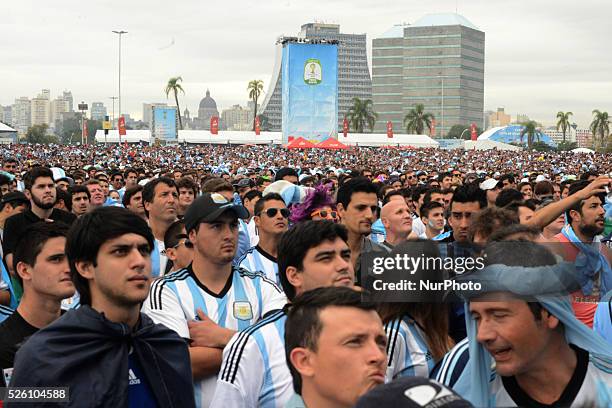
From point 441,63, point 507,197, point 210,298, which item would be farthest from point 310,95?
point 441,63

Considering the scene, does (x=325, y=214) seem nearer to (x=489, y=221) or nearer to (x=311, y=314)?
(x=489, y=221)

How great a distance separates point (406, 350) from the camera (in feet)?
13.1

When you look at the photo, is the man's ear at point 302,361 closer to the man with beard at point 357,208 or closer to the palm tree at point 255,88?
the man with beard at point 357,208

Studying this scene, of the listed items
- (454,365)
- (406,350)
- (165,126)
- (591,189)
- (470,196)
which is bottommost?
(406,350)

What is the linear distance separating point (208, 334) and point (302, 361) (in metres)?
1.54

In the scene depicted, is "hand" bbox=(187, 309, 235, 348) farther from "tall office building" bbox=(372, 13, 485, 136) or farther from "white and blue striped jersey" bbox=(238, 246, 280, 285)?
"tall office building" bbox=(372, 13, 485, 136)

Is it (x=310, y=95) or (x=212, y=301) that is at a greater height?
(x=310, y=95)

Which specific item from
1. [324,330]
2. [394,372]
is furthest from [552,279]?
[394,372]

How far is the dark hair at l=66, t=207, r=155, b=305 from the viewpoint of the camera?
384cm

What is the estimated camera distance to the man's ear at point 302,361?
299 cm

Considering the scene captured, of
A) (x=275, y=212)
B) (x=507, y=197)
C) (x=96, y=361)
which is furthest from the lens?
(x=507, y=197)

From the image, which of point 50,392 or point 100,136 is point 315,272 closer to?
point 50,392

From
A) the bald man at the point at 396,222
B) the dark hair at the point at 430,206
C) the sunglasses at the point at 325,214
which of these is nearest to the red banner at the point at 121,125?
the dark hair at the point at 430,206

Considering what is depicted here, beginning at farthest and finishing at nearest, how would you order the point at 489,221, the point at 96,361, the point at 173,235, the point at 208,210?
the point at 173,235
the point at 208,210
the point at 489,221
the point at 96,361
